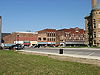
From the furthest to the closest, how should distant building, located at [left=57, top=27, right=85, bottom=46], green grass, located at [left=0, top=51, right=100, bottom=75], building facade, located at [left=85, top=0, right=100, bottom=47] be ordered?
1. distant building, located at [left=57, top=27, right=85, bottom=46]
2. building facade, located at [left=85, top=0, right=100, bottom=47]
3. green grass, located at [left=0, top=51, right=100, bottom=75]

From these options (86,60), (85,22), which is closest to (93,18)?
(85,22)

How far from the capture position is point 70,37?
10912 centimetres

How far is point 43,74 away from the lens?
9461 mm

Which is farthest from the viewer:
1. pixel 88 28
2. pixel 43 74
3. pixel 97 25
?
pixel 88 28

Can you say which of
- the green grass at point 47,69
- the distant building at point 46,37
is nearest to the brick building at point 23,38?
the distant building at point 46,37

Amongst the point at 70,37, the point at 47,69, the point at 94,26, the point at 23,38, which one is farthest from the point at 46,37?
the point at 47,69

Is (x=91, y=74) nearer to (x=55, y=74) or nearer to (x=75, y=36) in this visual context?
(x=55, y=74)

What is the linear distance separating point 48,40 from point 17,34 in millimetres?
19905

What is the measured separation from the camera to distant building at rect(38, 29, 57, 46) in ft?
348

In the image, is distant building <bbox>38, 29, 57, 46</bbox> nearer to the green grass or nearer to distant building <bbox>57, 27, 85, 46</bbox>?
distant building <bbox>57, 27, 85, 46</bbox>

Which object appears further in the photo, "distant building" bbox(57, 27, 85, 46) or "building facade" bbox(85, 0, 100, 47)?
"distant building" bbox(57, 27, 85, 46)

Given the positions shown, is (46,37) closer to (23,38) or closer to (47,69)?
(23,38)

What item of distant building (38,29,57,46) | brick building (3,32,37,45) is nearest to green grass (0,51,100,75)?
brick building (3,32,37,45)

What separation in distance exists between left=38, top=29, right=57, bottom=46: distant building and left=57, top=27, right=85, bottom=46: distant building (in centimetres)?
393
